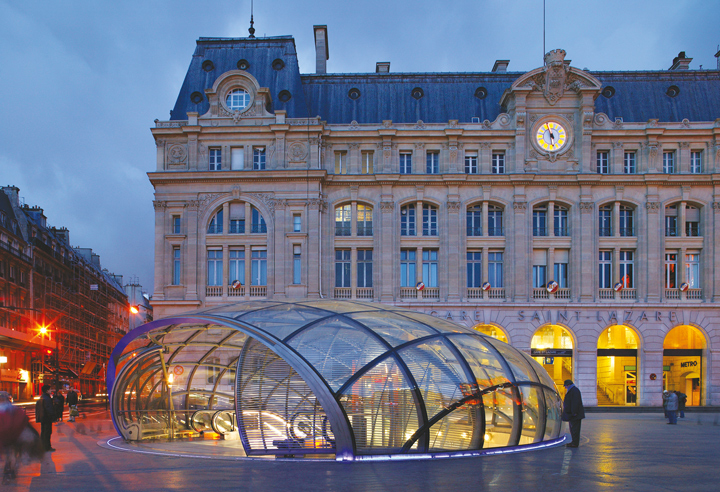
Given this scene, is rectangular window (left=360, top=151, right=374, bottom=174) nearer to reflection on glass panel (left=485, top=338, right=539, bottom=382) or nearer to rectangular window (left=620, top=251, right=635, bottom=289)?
rectangular window (left=620, top=251, right=635, bottom=289)

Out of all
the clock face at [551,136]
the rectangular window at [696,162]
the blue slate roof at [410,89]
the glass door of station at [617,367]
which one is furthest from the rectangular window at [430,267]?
the rectangular window at [696,162]

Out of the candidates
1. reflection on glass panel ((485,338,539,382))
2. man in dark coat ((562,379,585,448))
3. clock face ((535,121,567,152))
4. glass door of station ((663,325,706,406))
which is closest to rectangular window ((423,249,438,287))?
clock face ((535,121,567,152))

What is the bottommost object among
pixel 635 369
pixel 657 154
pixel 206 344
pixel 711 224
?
pixel 635 369

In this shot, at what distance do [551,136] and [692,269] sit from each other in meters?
14.7

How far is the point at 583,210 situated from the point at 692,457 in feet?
116

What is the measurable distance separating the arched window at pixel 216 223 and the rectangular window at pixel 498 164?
21.1 metres

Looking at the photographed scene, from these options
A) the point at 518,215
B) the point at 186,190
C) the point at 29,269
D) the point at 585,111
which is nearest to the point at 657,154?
the point at 585,111

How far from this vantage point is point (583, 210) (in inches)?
2030

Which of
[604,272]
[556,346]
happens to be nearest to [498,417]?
[556,346]

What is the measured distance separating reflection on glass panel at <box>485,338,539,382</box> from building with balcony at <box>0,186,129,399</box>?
150ft

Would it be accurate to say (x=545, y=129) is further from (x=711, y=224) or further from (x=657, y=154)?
(x=711, y=224)

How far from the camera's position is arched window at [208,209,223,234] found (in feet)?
171

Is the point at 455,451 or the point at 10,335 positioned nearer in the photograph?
the point at 455,451

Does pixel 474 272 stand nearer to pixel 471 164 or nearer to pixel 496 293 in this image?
pixel 496 293
